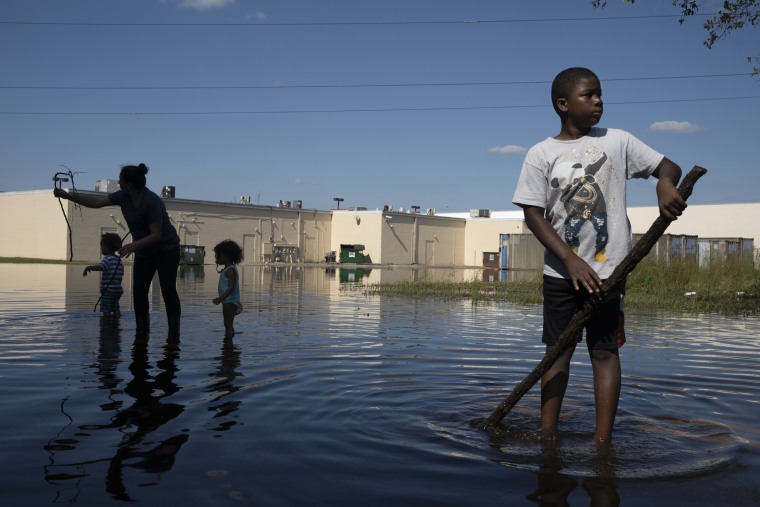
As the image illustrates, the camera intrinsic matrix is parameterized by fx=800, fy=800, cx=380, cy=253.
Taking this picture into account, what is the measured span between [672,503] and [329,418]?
1944mm

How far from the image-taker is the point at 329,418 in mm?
4375

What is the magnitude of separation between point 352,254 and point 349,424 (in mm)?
56054

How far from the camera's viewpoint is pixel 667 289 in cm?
1802

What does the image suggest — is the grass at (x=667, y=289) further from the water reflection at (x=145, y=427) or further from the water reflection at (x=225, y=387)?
the water reflection at (x=145, y=427)

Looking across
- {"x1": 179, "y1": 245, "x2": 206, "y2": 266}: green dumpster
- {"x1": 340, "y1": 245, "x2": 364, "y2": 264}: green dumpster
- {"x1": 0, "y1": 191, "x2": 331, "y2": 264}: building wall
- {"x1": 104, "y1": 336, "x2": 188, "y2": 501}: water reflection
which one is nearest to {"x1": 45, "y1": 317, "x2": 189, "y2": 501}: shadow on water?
{"x1": 104, "y1": 336, "x2": 188, "y2": 501}: water reflection

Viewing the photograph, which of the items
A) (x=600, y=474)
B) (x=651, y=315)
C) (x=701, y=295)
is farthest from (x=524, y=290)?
(x=600, y=474)

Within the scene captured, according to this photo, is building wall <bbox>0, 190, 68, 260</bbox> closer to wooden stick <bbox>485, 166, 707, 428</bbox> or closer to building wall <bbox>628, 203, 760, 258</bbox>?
building wall <bbox>628, 203, 760, 258</bbox>

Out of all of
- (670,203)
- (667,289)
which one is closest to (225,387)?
(670,203)

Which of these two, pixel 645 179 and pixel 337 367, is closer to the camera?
pixel 645 179

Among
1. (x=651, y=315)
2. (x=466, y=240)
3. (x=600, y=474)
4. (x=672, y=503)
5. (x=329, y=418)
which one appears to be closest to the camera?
(x=672, y=503)

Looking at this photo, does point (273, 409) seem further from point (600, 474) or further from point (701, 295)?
point (701, 295)

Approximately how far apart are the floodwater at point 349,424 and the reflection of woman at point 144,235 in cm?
38

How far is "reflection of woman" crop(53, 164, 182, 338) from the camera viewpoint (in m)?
7.80

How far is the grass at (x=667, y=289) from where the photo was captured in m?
15.0
